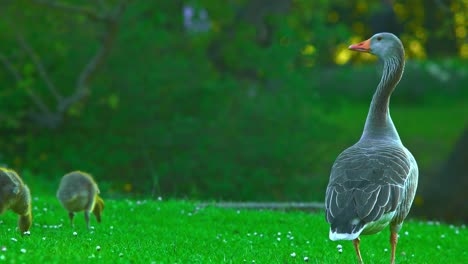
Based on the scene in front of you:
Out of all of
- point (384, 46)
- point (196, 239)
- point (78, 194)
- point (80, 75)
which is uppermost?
point (80, 75)

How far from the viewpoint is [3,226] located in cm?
1167

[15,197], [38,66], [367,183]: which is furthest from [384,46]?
[38,66]

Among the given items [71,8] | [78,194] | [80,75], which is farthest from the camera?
[80,75]

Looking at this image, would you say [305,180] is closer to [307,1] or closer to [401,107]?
[307,1]

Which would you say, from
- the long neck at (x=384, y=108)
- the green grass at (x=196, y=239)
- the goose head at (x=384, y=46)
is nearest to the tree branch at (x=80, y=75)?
the green grass at (x=196, y=239)

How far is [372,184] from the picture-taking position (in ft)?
31.3

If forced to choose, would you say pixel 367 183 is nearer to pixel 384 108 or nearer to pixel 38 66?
pixel 384 108

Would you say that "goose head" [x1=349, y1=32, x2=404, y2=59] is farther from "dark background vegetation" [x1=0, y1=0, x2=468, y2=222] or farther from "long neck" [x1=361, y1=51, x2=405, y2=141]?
"dark background vegetation" [x1=0, y1=0, x2=468, y2=222]

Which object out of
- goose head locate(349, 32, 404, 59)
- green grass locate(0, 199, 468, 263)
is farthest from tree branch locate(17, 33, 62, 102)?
goose head locate(349, 32, 404, 59)

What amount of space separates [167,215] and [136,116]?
735cm

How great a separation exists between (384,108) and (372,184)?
1.85m

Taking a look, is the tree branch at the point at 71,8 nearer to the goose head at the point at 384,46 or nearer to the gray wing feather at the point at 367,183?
the goose head at the point at 384,46

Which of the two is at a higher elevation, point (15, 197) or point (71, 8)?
point (71, 8)

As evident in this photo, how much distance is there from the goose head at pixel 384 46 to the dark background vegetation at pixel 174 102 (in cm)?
811
